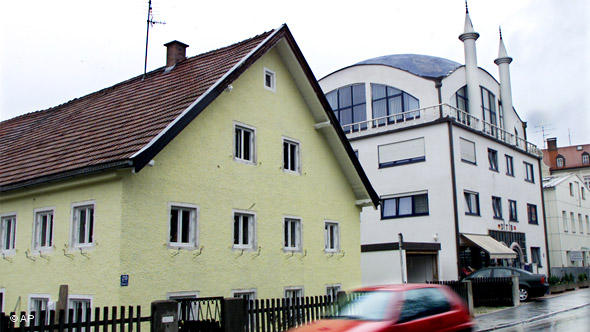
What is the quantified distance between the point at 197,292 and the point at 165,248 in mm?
1444

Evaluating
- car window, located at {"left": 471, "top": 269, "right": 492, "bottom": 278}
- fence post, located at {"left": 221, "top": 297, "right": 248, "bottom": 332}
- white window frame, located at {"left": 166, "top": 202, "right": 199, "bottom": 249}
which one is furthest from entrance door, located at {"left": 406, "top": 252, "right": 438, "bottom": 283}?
fence post, located at {"left": 221, "top": 297, "right": 248, "bottom": 332}

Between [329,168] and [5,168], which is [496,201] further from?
[5,168]

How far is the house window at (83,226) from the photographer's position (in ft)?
43.1

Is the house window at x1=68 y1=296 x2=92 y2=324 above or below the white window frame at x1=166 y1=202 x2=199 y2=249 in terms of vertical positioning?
below

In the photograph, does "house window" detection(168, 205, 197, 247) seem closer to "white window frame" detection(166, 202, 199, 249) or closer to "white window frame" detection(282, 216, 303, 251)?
"white window frame" detection(166, 202, 199, 249)

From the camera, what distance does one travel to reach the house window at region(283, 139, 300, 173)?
58.1ft

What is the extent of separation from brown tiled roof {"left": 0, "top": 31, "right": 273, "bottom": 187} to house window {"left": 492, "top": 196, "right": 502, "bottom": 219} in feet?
67.6

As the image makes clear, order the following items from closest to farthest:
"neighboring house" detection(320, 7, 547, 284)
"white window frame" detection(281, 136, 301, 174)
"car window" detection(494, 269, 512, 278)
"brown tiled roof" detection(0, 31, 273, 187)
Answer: "brown tiled roof" detection(0, 31, 273, 187), "white window frame" detection(281, 136, 301, 174), "car window" detection(494, 269, 512, 278), "neighboring house" detection(320, 7, 547, 284)

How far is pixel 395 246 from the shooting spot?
2400cm

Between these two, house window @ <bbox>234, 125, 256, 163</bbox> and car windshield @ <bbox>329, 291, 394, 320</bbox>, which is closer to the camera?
car windshield @ <bbox>329, 291, 394, 320</bbox>

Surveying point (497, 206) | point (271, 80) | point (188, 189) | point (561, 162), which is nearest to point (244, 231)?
point (188, 189)

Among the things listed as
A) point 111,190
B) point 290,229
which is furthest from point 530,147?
point 111,190

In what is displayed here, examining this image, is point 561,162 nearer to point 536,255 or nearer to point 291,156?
point 536,255

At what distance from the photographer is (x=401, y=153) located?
31219 millimetres
